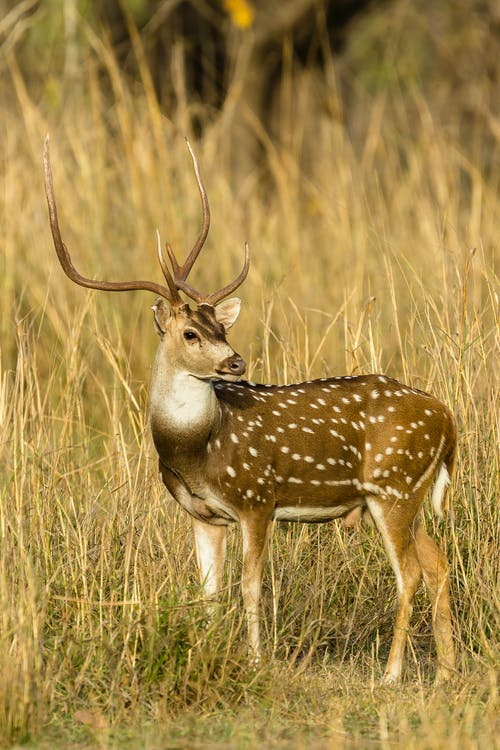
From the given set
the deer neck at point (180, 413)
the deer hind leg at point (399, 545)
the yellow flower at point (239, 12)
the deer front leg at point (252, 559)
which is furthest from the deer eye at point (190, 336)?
the yellow flower at point (239, 12)

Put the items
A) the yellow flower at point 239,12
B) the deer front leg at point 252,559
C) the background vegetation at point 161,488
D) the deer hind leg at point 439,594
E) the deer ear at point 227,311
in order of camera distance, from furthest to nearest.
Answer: the yellow flower at point 239,12 < the deer ear at point 227,311 < the deer hind leg at point 439,594 < the deer front leg at point 252,559 < the background vegetation at point 161,488

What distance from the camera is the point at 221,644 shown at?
4.24 meters

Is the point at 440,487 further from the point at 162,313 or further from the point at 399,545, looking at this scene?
the point at 162,313

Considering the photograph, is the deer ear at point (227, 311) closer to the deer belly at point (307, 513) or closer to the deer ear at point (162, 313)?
the deer ear at point (162, 313)

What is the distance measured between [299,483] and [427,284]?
3.02 meters

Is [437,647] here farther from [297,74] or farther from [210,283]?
[297,74]

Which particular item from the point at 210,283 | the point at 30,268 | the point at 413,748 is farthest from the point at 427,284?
the point at 413,748

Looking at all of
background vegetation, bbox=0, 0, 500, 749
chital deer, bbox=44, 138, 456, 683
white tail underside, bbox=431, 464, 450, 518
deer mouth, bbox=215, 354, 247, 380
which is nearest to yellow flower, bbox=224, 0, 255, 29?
background vegetation, bbox=0, 0, 500, 749

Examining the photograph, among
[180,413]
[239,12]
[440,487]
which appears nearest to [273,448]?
[180,413]

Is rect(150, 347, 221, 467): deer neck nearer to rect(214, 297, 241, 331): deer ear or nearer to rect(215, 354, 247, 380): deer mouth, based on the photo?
rect(215, 354, 247, 380): deer mouth

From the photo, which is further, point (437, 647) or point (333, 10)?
point (333, 10)

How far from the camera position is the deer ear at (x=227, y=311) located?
486cm

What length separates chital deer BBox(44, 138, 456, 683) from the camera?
178 inches

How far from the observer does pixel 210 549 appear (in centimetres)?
480
